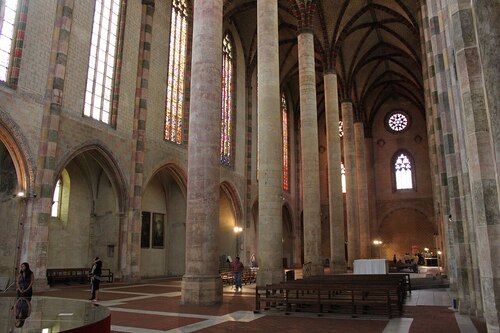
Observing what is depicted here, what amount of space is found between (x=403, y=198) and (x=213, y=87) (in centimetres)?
3260

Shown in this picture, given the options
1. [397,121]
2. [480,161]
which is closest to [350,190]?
[397,121]

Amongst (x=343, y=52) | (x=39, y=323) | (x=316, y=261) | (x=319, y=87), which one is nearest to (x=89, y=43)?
(x=316, y=261)

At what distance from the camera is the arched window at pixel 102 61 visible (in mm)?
19141

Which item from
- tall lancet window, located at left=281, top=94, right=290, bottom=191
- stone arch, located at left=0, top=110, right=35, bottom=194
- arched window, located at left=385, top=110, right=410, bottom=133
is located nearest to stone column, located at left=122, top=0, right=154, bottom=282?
stone arch, located at left=0, top=110, right=35, bottom=194

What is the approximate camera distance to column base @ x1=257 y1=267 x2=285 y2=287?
45.1 feet

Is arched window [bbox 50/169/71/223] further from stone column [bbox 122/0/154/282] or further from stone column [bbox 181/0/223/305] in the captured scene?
stone column [bbox 181/0/223/305]

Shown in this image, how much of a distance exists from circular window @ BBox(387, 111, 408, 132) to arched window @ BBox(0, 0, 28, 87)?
1391 inches

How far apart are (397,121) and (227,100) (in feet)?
70.1

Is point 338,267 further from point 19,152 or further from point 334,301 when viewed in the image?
point 19,152

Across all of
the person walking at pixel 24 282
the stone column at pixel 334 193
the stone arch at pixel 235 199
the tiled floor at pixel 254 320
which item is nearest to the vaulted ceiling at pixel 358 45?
the stone column at pixel 334 193

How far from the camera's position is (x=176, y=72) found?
2455cm

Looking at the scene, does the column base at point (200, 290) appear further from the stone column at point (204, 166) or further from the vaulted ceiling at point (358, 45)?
the vaulted ceiling at point (358, 45)

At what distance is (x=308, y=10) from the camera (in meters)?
22.6

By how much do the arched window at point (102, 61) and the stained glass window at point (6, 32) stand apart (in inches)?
143
